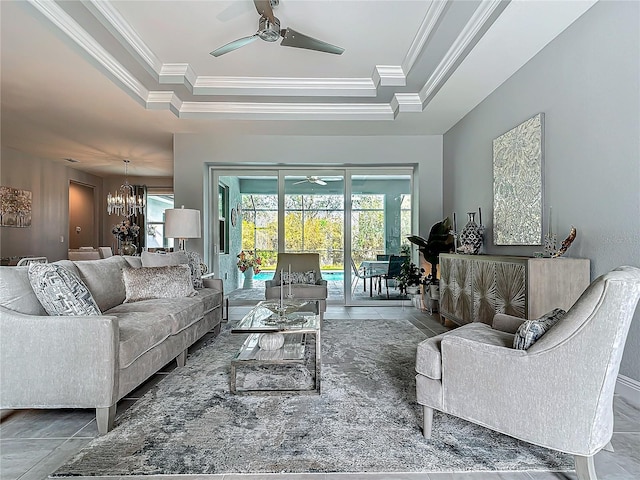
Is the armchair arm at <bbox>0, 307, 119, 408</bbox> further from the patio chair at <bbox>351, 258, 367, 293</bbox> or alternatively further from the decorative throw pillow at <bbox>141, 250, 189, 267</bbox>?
the patio chair at <bbox>351, 258, 367, 293</bbox>

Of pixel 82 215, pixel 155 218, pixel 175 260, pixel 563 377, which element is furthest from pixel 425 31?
pixel 82 215

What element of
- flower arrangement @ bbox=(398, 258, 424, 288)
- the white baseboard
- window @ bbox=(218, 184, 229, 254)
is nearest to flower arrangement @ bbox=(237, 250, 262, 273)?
window @ bbox=(218, 184, 229, 254)

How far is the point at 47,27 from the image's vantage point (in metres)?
3.01

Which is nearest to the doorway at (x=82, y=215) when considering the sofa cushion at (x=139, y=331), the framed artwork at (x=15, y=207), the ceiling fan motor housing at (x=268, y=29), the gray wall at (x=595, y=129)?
the framed artwork at (x=15, y=207)

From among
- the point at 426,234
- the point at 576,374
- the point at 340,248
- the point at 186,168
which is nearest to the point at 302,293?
the point at 340,248

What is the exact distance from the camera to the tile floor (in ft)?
5.55

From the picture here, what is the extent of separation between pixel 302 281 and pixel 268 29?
126 inches

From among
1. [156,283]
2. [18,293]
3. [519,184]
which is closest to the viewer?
[18,293]

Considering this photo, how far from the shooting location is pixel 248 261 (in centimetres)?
641

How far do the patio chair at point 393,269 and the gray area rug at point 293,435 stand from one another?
340 centimetres

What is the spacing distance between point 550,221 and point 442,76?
1844 mm

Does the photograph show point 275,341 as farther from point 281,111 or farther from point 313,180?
point 313,180

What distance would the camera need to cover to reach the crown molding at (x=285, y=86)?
4695 millimetres

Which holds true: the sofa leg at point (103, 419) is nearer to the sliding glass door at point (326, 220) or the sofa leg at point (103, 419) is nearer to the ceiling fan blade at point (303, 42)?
the ceiling fan blade at point (303, 42)
